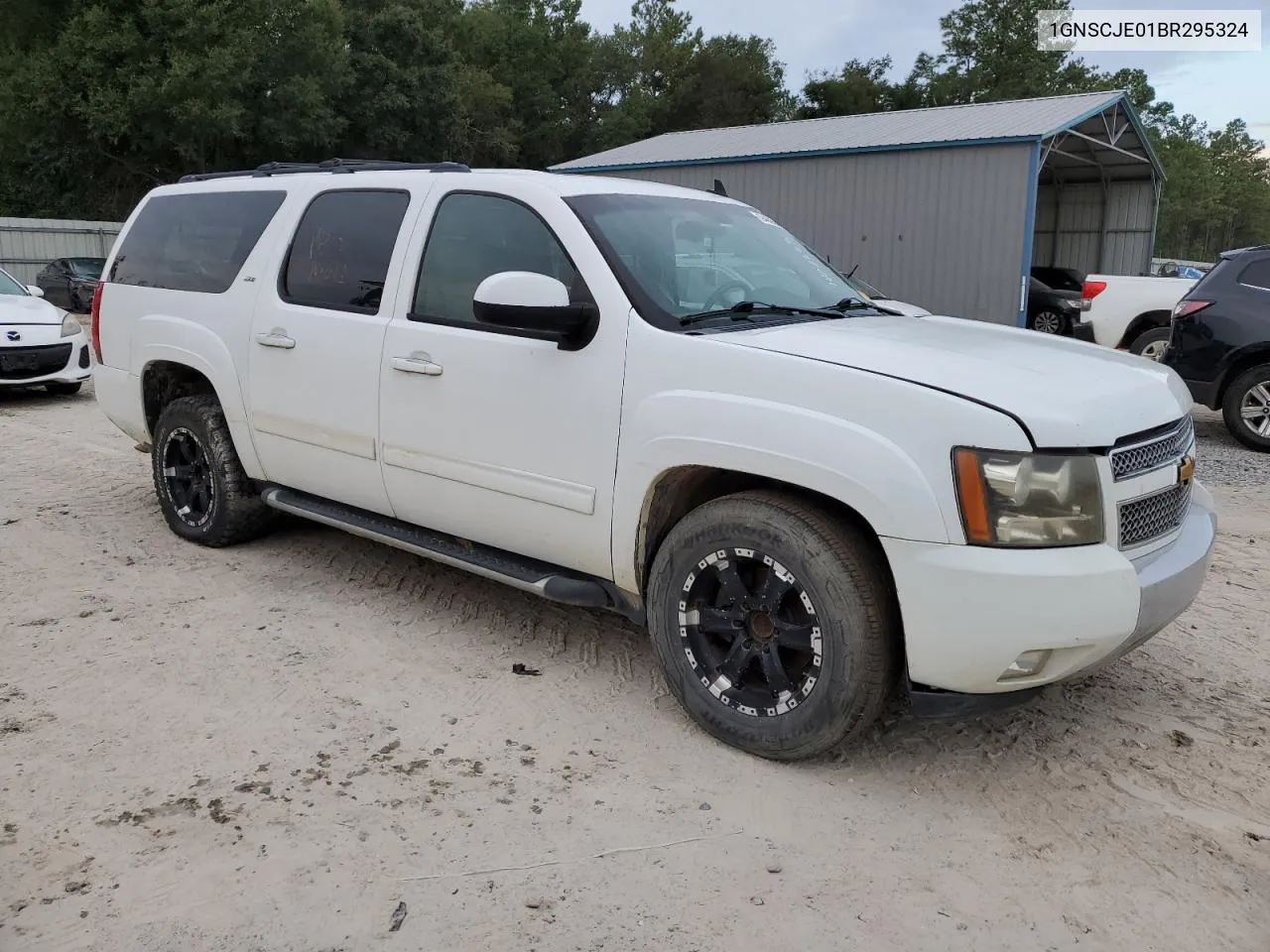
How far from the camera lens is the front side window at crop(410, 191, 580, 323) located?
3.98m

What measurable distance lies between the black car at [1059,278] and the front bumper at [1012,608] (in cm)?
1988

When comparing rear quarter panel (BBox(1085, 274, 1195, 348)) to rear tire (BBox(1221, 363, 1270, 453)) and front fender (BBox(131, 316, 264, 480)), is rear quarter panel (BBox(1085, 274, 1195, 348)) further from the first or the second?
front fender (BBox(131, 316, 264, 480))

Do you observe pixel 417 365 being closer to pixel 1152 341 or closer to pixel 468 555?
pixel 468 555

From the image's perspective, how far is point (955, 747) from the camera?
3.59m

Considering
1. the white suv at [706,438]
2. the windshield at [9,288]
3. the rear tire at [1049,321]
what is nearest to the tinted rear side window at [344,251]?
the white suv at [706,438]

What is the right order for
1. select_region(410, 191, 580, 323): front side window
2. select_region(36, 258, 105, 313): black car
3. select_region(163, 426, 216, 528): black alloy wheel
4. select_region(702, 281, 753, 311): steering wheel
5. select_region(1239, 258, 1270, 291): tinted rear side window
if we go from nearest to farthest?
select_region(702, 281, 753, 311): steering wheel → select_region(410, 191, 580, 323): front side window → select_region(163, 426, 216, 528): black alloy wheel → select_region(1239, 258, 1270, 291): tinted rear side window → select_region(36, 258, 105, 313): black car

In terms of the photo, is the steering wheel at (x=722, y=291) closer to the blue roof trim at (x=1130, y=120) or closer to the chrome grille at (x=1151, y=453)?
the chrome grille at (x=1151, y=453)

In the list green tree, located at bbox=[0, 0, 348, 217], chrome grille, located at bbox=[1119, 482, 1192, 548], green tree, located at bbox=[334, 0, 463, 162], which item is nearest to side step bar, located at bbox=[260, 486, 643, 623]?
chrome grille, located at bbox=[1119, 482, 1192, 548]

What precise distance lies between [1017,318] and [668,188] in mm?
12651

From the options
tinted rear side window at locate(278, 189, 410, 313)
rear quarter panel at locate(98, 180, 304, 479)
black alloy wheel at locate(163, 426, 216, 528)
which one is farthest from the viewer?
black alloy wheel at locate(163, 426, 216, 528)

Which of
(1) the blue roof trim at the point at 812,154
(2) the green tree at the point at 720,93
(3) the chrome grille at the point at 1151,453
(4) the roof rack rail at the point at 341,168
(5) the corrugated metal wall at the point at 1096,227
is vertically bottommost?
(3) the chrome grille at the point at 1151,453

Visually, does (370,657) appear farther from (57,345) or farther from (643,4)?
(643,4)

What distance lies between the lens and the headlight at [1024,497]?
115 inches

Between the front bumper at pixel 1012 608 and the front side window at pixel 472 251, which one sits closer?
the front bumper at pixel 1012 608
